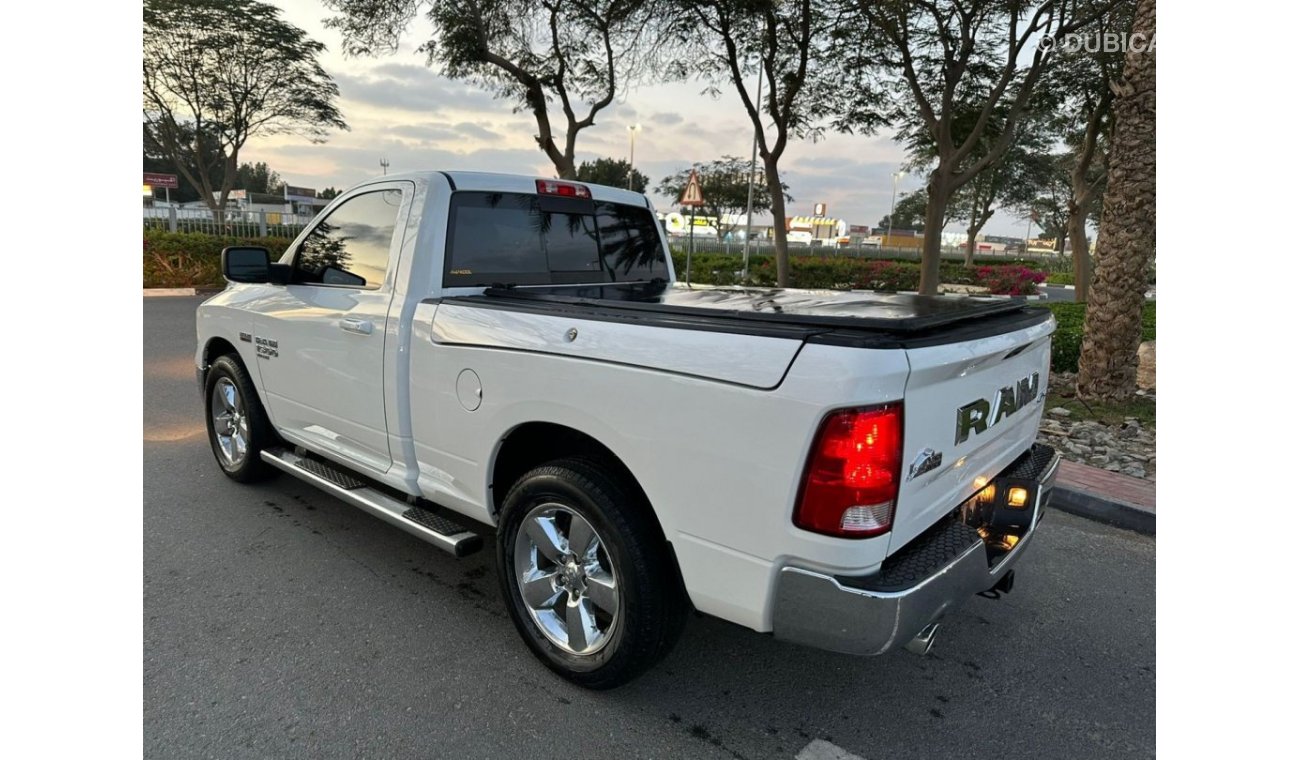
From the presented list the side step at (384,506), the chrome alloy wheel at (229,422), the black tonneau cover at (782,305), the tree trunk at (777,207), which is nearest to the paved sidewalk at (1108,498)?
the black tonneau cover at (782,305)

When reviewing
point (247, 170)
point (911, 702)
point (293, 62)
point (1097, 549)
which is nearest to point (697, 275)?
point (293, 62)

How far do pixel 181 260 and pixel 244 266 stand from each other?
55.0 ft

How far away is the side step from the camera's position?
2.94 metres

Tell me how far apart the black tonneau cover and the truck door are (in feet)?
2.00

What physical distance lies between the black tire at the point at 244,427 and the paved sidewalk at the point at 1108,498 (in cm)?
479

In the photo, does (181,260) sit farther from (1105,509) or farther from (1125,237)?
(1105,509)

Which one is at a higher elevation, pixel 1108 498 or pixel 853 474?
pixel 853 474

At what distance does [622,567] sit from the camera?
2369 mm

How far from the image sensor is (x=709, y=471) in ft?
6.88

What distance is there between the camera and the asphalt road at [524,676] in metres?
2.41

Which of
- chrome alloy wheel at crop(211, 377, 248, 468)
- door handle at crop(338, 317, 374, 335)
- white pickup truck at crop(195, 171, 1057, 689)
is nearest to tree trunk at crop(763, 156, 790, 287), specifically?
white pickup truck at crop(195, 171, 1057, 689)

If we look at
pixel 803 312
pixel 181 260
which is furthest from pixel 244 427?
pixel 181 260

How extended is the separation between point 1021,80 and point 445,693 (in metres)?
13.8

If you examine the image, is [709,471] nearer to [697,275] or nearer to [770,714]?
[770,714]
